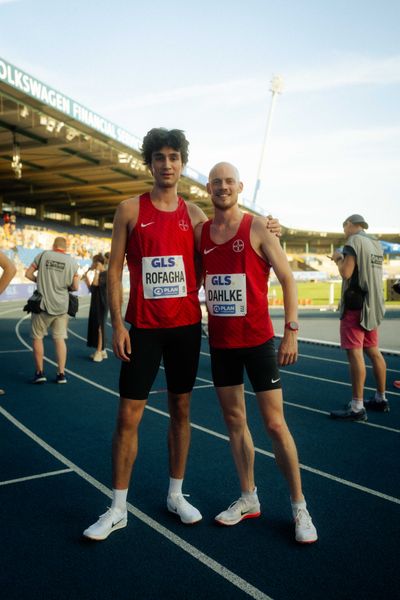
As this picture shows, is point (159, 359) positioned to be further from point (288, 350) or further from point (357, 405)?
point (357, 405)

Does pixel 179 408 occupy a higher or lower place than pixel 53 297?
lower

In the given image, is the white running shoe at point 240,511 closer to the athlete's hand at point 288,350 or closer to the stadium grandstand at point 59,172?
the athlete's hand at point 288,350

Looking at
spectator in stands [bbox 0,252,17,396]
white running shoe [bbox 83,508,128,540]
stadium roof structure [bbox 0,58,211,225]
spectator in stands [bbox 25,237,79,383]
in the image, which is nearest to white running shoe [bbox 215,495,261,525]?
white running shoe [bbox 83,508,128,540]

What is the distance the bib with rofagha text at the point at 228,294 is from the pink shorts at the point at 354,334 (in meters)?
2.48

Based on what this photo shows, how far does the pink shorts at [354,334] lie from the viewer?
496 cm

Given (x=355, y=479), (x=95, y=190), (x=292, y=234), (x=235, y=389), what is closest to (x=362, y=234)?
(x=355, y=479)

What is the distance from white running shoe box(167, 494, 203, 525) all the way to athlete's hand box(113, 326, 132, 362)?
3.01ft

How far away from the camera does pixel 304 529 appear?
105 inches

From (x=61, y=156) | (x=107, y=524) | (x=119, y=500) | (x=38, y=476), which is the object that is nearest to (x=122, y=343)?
(x=119, y=500)

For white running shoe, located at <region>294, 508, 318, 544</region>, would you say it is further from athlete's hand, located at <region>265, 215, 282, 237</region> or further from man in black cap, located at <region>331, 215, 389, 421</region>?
man in black cap, located at <region>331, 215, 389, 421</region>

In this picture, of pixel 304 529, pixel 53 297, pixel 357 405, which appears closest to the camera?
pixel 304 529

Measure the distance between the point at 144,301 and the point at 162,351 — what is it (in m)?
0.32

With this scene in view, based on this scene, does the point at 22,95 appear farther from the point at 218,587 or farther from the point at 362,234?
the point at 218,587

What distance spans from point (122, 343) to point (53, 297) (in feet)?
13.8
